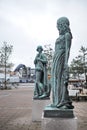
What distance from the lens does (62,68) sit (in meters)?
6.92

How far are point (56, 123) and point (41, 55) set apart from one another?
5955 mm

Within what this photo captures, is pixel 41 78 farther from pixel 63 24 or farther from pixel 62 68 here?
pixel 63 24

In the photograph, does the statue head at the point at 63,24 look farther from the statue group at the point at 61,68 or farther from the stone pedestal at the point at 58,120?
the stone pedestal at the point at 58,120

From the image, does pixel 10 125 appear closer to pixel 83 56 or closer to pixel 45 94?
pixel 45 94

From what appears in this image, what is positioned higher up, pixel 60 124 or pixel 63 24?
pixel 63 24

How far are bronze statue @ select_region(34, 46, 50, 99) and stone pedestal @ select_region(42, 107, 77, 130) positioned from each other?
5.03 metres

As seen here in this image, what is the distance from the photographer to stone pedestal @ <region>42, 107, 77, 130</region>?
645 cm

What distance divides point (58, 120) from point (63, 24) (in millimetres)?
2178

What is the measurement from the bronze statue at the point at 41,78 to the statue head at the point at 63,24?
198 inches

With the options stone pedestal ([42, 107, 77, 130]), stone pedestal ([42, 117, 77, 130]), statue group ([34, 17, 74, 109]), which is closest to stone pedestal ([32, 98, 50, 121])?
statue group ([34, 17, 74, 109])

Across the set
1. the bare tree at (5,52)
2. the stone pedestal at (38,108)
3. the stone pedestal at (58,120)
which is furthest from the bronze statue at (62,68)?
the bare tree at (5,52)

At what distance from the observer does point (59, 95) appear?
22.5 ft

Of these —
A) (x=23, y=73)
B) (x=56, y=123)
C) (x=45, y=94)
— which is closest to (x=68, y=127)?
(x=56, y=123)

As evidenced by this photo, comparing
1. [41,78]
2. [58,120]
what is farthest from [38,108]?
[58,120]
